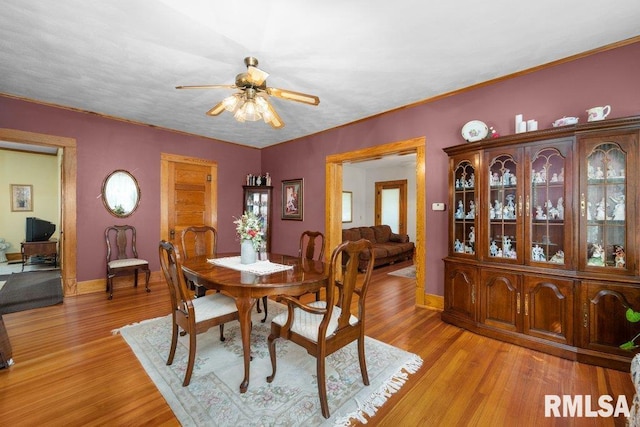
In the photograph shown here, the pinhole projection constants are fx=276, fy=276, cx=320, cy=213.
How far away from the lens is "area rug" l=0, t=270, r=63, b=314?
3.53 m

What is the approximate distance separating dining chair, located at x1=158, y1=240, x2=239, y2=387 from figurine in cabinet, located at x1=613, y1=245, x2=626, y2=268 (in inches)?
121

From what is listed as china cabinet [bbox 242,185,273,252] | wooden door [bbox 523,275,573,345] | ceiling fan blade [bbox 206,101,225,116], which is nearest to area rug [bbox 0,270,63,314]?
china cabinet [bbox 242,185,273,252]

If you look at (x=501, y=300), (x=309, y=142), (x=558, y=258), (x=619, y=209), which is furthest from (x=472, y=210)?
(x=309, y=142)

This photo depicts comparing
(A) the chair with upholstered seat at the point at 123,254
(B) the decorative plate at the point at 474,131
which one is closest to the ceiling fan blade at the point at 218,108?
(B) the decorative plate at the point at 474,131

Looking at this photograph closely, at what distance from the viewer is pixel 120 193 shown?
4.34 meters

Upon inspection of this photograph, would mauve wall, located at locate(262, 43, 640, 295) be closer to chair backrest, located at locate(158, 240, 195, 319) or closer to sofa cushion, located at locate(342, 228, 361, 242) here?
sofa cushion, located at locate(342, 228, 361, 242)

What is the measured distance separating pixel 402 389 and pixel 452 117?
9.60 ft

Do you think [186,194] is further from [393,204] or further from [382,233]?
[393,204]

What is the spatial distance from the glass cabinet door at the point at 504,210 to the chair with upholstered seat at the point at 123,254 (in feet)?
15.0

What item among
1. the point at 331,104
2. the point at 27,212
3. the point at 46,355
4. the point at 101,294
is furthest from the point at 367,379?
the point at 27,212

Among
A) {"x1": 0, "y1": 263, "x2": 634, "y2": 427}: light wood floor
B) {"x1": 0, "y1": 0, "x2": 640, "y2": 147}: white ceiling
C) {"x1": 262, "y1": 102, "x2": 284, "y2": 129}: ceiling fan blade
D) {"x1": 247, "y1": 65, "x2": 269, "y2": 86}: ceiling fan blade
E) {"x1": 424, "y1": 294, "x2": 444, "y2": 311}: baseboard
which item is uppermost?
{"x1": 0, "y1": 0, "x2": 640, "y2": 147}: white ceiling

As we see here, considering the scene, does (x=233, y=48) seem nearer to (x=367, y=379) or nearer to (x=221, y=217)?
(x=367, y=379)

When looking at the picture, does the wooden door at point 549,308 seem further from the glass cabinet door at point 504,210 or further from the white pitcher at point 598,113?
the white pitcher at point 598,113

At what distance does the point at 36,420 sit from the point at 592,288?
3.99 m
